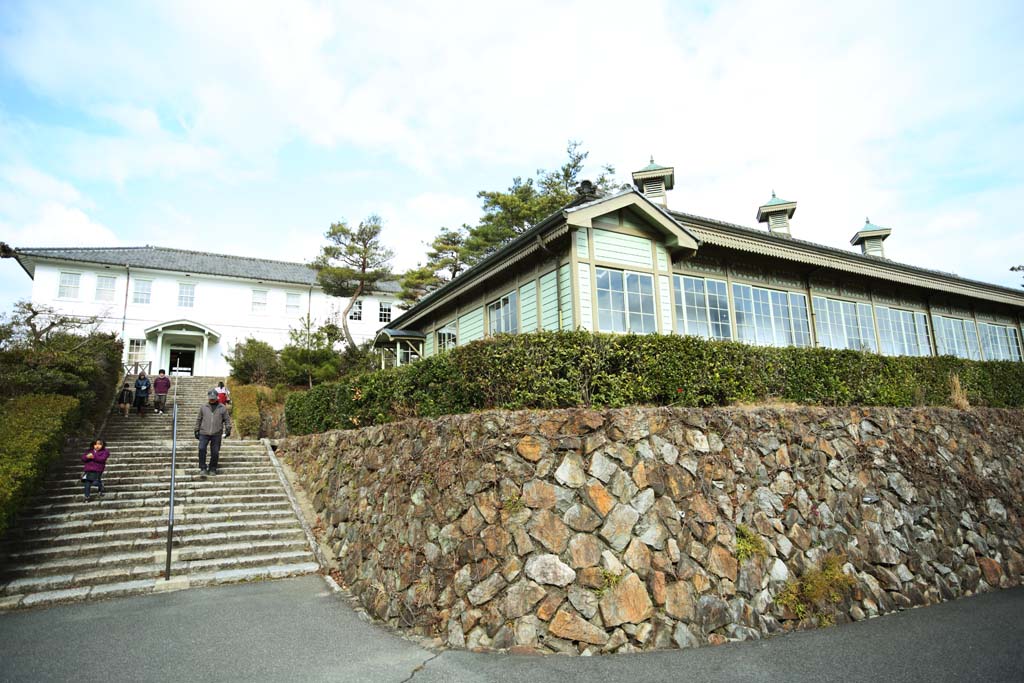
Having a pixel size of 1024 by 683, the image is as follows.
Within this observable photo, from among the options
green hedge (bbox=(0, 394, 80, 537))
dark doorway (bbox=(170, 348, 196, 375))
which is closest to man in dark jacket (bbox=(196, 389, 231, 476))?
green hedge (bbox=(0, 394, 80, 537))

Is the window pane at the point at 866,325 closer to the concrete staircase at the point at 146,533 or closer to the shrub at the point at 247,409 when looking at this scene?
the concrete staircase at the point at 146,533

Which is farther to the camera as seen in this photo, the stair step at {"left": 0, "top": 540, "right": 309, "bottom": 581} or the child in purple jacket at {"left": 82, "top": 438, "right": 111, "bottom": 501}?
the child in purple jacket at {"left": 82, "top": 438, "right": 111, "bottom": 501}

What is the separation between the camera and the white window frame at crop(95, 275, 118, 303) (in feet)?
94.7

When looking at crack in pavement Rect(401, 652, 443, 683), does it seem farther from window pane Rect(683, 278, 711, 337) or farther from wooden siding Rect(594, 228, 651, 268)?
window pane Rect(683, 278, 711, 337)

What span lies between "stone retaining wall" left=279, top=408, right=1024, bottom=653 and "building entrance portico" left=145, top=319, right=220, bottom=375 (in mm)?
24367

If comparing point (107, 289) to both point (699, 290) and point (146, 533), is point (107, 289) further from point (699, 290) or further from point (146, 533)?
point (699, 290)

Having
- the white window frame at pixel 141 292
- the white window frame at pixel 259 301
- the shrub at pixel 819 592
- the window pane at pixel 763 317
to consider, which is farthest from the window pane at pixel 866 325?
the white window frame at pixel 141 292

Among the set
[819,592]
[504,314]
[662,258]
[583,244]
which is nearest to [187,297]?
[504,314]

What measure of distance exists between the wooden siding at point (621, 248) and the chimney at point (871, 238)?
13738 millimetres

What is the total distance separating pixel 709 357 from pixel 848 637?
442cm

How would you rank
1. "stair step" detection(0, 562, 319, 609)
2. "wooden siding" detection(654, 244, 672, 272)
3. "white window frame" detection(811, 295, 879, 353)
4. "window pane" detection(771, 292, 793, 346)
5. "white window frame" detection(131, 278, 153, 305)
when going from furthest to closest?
"white window frame" detection(131, 278, 153, 305)
"white window frame" detection(811, 295, 879, 353)
"window pane" detection(771, 292, 793, 346)
"wooden siding" detection(654, 244, 672, 272)
"stair step" detection(0, 562, 319, 609)

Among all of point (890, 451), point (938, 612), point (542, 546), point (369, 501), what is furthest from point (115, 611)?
point (890, 451)

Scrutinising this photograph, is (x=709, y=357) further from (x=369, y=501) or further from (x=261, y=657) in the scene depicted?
(x=261, y=657)

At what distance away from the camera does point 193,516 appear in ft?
35.3
